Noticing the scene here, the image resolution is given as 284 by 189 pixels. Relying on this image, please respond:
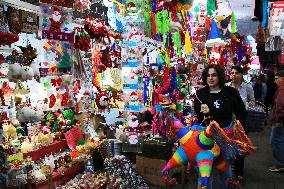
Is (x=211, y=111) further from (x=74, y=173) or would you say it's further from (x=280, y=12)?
(x=280, y=12)

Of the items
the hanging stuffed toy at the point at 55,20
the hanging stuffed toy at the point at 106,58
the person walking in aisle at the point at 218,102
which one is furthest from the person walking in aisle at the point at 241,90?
the hanging stuffed toy at the point at 55,20

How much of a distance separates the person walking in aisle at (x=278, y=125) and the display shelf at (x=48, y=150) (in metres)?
3.45

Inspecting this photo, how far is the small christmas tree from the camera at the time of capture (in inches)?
162

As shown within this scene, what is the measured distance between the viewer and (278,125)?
18.1 feet

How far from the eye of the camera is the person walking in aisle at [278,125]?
547cm

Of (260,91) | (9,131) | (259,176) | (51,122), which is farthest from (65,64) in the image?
(260,91)

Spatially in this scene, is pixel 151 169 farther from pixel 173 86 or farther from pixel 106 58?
pixel 106 58

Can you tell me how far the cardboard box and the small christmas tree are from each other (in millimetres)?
1722

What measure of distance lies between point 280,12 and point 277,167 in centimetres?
A: 350

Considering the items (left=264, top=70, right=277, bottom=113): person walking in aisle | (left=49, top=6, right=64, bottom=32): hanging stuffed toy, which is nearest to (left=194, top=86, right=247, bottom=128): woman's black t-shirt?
(left=49, top=6, right=64, bottom=32): hanging stuffed toy

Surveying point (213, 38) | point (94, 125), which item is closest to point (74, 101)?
point (94, 125)

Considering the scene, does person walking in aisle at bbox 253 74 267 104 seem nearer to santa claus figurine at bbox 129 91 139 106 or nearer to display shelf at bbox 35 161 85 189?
santa claus figurine at bbox 129 91 139 106

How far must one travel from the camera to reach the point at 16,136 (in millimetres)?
4238

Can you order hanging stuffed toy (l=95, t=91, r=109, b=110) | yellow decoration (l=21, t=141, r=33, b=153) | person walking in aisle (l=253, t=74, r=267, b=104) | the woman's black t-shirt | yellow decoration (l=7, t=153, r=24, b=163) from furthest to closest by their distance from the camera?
person walking in aisle (l=253, t=74, r=267, b=104)
hanging stuffed toy (l=95, t=91, r=109, b=110)
yellow decoration (l=21, t=141, r=33, b=153)
yellow decoration (l=7, t=153, r=24, b=163)
the woman's black t-shirt
